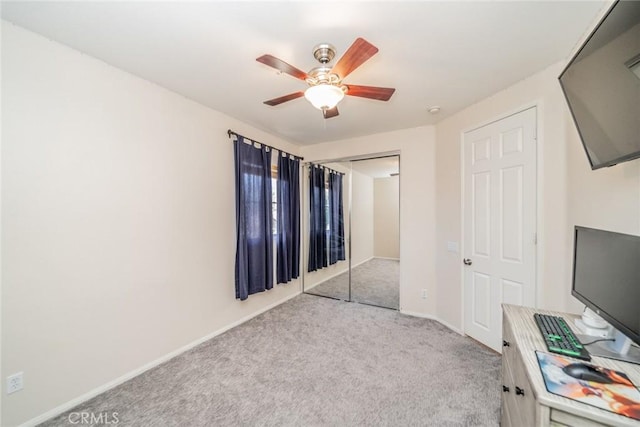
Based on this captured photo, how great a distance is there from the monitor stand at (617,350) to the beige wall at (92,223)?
3001 millimetres

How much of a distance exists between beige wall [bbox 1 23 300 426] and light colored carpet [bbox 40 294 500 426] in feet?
1.01

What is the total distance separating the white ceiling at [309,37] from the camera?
143cm

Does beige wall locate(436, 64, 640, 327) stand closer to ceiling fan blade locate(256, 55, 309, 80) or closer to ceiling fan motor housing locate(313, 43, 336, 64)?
ceiling fan motor housing locate(313, 43, 336, 64)

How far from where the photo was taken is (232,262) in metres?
3.06

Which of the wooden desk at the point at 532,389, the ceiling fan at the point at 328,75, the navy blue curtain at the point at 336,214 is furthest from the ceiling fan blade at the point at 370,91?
the navy blue curtain at the point at 336,214

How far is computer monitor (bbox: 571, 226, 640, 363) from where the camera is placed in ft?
3.23

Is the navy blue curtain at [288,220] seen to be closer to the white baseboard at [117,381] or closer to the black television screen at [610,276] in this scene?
the white baseboard at [117,381]

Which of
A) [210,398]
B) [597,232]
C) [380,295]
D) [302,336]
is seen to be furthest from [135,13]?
[380,295]

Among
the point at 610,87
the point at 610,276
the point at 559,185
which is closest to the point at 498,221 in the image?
the point at 559,185

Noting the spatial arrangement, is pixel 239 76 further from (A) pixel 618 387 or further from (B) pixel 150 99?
(A) pixel 618 387

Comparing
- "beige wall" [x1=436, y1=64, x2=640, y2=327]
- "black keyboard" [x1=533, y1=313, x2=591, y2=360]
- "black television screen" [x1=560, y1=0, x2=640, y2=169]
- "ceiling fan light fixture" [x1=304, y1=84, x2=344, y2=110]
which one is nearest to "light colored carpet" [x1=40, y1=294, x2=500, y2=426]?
"black keyboard" [x1=533, y1=313, x2=591, y2=360]

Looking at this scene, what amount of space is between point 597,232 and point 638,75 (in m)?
0.70

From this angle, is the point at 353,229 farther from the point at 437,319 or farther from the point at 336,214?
the point at 437,319

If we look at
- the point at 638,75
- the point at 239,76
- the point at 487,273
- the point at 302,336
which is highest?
the point at 239,76
